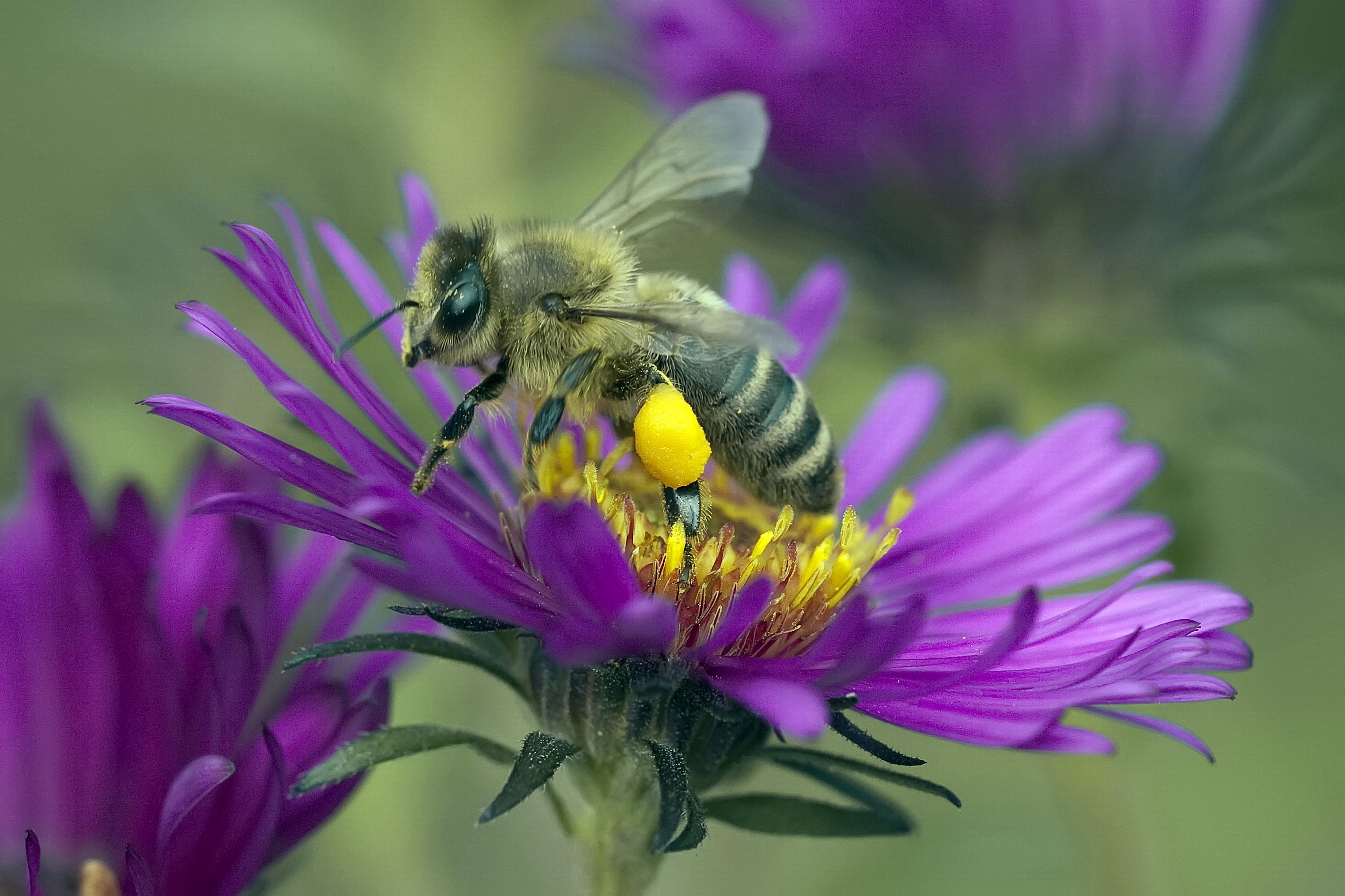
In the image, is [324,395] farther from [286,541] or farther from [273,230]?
[286,541]

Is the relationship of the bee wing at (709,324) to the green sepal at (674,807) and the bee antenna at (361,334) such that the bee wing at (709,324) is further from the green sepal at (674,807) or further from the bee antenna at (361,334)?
the green sepal at (674,807)

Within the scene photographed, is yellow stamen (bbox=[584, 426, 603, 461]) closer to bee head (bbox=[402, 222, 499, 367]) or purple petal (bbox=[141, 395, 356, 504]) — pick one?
bee head (bbox=[402, 222, 499, 367])

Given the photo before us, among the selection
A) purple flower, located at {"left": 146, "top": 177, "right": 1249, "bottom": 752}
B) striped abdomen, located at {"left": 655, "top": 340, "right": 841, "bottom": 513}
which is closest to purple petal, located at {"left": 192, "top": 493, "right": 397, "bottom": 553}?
purple flower, located at {"left": 146, "top": 177, "right": 1249, "bottom": 752}

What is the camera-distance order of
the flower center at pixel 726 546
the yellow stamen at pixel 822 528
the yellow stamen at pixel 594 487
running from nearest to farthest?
the flower center at pixel 726 546, the yellow stamen at pixel 594 487, the yellow stamen at pixel 822 528

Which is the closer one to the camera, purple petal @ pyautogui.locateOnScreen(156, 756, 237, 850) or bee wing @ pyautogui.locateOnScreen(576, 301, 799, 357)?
purple petal @ pyautogui.locateOnScreen(156, 756, 237, 850)

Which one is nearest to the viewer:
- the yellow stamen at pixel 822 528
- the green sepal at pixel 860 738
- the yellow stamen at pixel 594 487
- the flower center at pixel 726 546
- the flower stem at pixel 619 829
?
the green sepal at pixel 860 738

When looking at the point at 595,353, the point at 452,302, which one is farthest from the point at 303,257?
the point at 595,353

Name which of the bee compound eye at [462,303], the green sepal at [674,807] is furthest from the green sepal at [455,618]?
the bee compound eye at [462,303]
